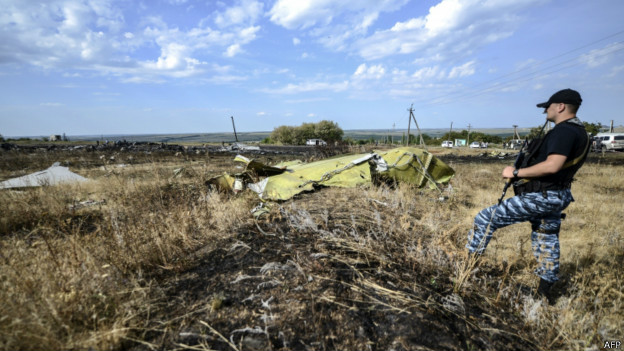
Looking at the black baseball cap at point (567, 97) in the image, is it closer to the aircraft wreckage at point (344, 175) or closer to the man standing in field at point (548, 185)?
the man standing in field at point (548, 185)

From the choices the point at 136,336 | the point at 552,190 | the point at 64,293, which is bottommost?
the point at 136,336

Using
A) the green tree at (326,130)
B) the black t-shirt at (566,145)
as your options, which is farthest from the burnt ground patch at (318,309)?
the green tree at (326,130)

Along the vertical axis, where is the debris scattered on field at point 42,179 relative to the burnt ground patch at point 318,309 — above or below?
above

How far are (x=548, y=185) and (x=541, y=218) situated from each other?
14.4 inches

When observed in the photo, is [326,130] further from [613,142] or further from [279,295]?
[279,295]

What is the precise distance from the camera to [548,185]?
7.43 ft

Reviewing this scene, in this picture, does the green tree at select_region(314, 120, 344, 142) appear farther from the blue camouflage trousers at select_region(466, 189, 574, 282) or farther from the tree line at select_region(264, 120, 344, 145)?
the blue camouflage trousers at select_region(466, 189, 574, 282)

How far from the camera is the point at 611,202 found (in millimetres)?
6375

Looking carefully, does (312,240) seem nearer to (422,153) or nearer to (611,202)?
(422,153)

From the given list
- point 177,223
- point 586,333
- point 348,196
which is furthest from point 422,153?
point 177,223

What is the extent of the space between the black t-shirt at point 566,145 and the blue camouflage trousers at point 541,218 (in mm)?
130

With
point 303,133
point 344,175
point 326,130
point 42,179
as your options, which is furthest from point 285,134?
point 344,175

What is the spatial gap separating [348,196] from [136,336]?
12.1ft

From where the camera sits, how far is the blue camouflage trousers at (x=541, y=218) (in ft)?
7.45
